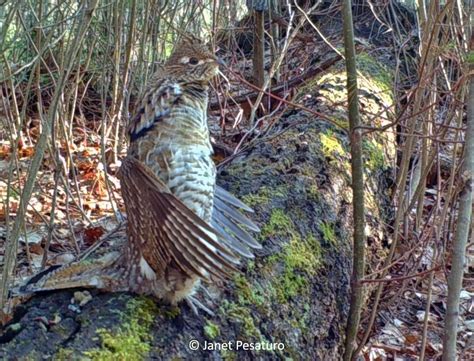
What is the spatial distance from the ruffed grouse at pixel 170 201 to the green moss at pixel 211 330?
98 mm

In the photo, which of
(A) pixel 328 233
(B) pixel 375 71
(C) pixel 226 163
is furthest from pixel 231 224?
(B) pixel 375 71

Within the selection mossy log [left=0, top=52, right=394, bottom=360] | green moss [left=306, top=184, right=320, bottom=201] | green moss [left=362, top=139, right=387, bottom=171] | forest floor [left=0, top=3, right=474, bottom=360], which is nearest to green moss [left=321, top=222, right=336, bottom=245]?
mossy log [left=0, top=52, right=394, bottom=360]

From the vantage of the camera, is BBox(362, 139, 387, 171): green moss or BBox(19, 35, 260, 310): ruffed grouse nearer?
BBox(19, 35, 260, 310): ruffed grouse

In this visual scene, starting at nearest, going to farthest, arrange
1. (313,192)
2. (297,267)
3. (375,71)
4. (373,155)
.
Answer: (297,267) → (313,192) → (373,155) → (375,71)

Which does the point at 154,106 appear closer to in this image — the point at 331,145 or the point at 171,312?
the point at 171,312

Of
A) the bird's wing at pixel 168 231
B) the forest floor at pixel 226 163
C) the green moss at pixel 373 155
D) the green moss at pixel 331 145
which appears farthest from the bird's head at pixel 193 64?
the green moss at pixel 373 155

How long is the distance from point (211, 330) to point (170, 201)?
0.54 m

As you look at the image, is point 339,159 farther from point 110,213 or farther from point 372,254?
point 110,213

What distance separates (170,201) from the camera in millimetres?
2127

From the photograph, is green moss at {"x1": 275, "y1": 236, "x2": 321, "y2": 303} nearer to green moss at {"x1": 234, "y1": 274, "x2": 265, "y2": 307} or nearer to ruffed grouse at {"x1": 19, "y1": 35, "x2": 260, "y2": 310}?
green moss at {"x1": 234, "y1": 274, "x2": 265, "y2": 307}

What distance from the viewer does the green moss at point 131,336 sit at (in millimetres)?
2051

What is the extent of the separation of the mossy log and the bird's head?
55 cm

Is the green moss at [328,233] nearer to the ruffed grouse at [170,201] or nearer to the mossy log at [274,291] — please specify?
the mossy log at [274,291]

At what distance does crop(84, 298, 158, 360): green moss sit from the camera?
2051mm
